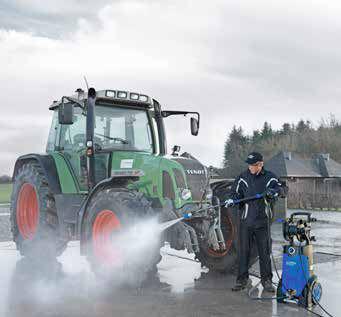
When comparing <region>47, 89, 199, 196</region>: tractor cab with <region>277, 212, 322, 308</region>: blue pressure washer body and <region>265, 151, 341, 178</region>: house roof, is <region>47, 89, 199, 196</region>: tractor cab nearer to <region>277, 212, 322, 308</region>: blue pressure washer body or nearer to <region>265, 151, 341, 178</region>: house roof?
<region>277, 212, 322, 308</region>: blue pressure washer body

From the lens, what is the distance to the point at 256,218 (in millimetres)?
6680

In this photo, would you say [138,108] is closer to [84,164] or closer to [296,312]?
[84,164]

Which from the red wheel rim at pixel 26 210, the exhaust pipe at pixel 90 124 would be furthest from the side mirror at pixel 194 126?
the red wheel rim at pixel 26 210

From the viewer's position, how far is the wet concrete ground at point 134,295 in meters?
5.73

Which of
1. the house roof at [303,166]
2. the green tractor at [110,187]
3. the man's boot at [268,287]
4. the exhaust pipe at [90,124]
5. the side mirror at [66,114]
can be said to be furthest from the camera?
the house roof at [303,166]

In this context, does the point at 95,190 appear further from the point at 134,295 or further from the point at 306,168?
the point at 306,168

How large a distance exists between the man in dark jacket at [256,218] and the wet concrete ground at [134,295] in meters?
0.40

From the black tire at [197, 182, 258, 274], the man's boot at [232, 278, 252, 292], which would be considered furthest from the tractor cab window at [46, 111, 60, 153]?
the man's boot at [232, 278, 252, 292]

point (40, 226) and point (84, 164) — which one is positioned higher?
point (84, 164)

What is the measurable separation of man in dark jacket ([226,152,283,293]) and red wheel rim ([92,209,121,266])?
156cm

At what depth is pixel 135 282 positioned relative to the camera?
6.46 metres

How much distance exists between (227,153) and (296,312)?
80.7 meters

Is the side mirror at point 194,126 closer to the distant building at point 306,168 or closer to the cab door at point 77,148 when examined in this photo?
the cab door at point 77,148

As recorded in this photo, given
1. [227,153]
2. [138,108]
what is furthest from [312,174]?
[138,108]
